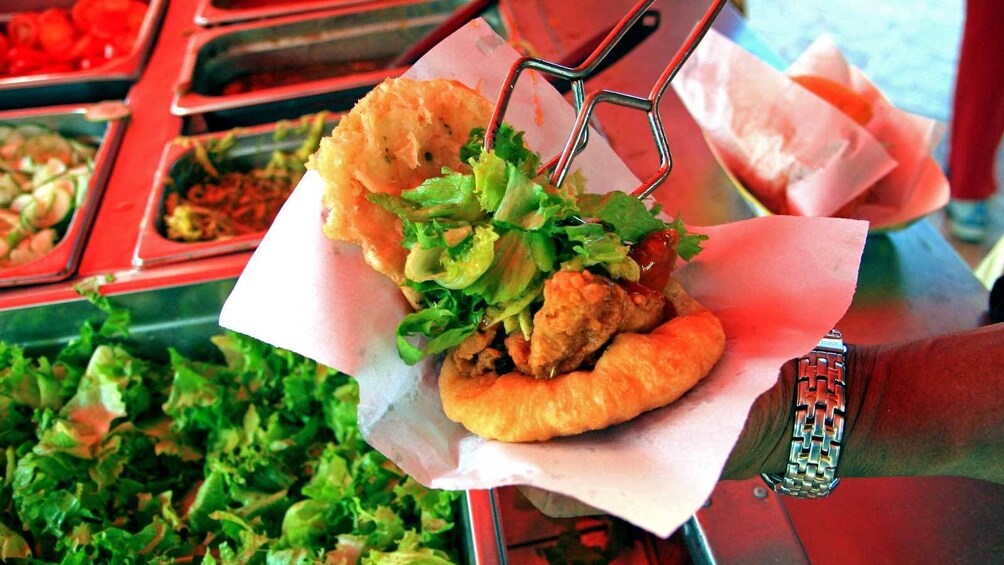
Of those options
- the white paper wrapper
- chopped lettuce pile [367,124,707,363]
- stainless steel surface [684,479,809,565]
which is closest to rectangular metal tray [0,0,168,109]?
the white paper wrapper

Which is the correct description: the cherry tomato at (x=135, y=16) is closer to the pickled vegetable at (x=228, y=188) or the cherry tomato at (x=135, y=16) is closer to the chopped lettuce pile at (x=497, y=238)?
the pickled vegetable at (x=228, y=188)

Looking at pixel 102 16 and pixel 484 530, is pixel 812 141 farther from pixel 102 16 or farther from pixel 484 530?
pixel 102 16

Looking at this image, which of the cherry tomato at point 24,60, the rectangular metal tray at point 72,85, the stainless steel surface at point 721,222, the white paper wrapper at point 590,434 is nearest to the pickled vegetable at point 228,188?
the stainless steel surface at point 721,222

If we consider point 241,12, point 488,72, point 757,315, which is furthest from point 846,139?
point 241,12

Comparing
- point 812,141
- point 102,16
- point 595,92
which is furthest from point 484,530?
point 102,16

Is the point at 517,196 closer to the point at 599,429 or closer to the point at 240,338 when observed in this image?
the point at 599,429
